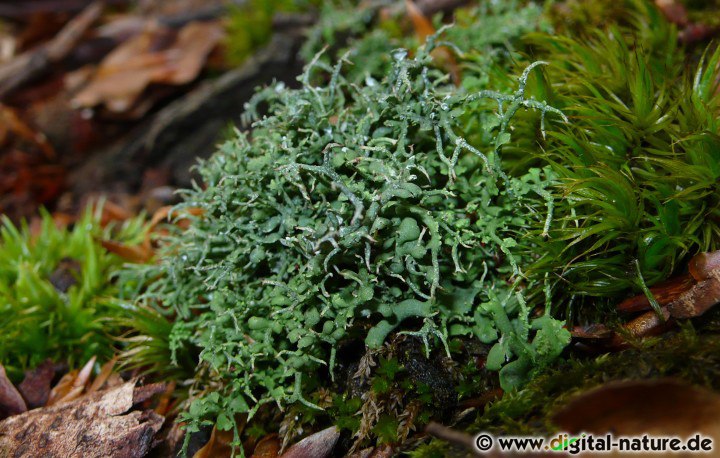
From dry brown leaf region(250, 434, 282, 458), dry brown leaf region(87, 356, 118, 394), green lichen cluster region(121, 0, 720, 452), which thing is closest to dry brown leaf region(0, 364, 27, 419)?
dry brown leaf region(87, 356, 118, 394)

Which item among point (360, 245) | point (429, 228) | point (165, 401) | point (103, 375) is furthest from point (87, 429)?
point (429, 228)

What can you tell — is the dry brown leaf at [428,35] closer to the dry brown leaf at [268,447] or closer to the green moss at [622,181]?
the green moss at [622,181]

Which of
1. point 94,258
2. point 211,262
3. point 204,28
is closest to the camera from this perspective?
point 211,262

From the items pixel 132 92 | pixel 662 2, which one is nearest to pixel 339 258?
pixel 662 2

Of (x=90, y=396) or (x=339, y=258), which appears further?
(x=90, y=396)

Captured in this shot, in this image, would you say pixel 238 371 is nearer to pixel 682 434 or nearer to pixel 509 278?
pixel 509 278

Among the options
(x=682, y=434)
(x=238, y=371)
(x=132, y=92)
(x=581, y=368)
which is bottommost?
(x=581, y=368)

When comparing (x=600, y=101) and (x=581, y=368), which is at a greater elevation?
(x=600, y=101)

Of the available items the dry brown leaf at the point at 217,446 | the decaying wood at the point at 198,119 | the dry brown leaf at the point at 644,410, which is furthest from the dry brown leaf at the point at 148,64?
the dry brown leaf at the point at 644,410
